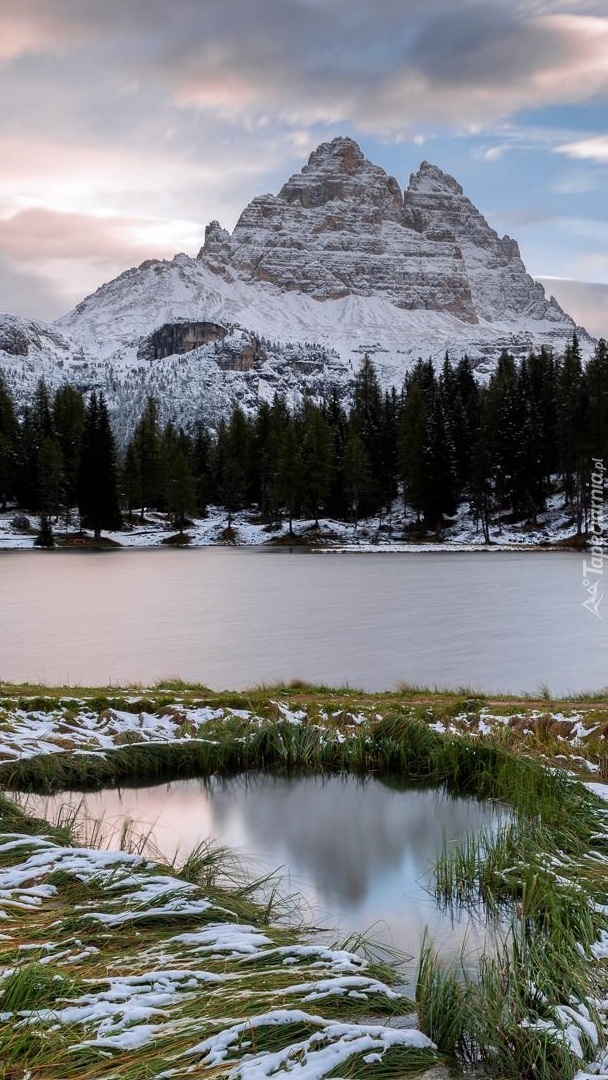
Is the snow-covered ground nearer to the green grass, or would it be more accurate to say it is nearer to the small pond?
the green grass

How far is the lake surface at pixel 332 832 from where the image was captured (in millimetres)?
5762

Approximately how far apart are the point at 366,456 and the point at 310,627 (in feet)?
156

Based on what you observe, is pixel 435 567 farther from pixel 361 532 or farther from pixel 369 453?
pixel 369 453

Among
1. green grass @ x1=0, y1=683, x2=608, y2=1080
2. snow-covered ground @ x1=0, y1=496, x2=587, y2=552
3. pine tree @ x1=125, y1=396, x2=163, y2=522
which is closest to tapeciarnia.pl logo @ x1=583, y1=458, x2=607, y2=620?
snow-covered ground @ x1=0, y1=496, x2=587, y2=552

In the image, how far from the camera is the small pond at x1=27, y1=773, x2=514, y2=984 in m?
5.73

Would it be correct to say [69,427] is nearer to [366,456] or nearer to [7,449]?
[7,449]

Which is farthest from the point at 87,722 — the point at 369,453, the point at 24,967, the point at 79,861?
the point at 369,453

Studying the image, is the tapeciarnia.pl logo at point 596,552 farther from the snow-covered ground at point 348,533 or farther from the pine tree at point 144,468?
the pine tree at point 144,468

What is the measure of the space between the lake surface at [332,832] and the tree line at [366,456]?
49.2 metres

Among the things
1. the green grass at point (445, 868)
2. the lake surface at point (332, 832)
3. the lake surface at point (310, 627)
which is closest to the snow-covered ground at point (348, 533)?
the lake surface at point (310, 627)

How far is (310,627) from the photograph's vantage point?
23750 millimetres

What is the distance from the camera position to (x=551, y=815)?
6.89 m

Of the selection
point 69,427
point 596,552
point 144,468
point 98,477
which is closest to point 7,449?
point 98,477

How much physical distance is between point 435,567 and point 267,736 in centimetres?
3480
